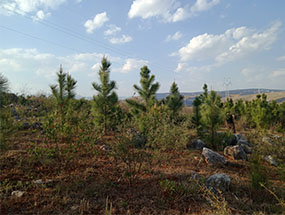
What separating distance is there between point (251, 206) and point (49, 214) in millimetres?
3308

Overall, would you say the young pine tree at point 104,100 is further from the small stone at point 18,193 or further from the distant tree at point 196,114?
the small stone at point 18,193

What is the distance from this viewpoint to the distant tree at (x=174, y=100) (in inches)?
420

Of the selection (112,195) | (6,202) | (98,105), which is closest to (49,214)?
(6,202)

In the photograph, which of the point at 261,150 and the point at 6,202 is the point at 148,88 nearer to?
the point at 261,150

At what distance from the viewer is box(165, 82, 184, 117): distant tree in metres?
10.7

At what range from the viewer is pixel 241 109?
15.2 meters

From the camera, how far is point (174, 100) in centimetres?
1080

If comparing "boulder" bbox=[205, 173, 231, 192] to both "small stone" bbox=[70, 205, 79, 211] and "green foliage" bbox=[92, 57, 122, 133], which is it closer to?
"small stone" bbox=[70, 205, 79, 211]

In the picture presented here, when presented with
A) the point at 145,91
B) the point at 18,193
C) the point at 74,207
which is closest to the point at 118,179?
the point at 74,207

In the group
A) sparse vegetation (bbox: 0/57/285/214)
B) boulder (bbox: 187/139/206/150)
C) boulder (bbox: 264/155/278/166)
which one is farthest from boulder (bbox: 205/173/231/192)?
boulder (bbox: 187/139/206/150)

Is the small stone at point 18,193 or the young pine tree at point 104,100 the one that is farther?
the young pine tree at point 104,100

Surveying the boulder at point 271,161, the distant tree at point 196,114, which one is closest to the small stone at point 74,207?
the boulder at point 271,161

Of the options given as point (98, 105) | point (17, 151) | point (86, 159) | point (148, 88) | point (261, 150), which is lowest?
point (261, 150)

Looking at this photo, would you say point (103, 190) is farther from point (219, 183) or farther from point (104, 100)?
point (104, 100)
